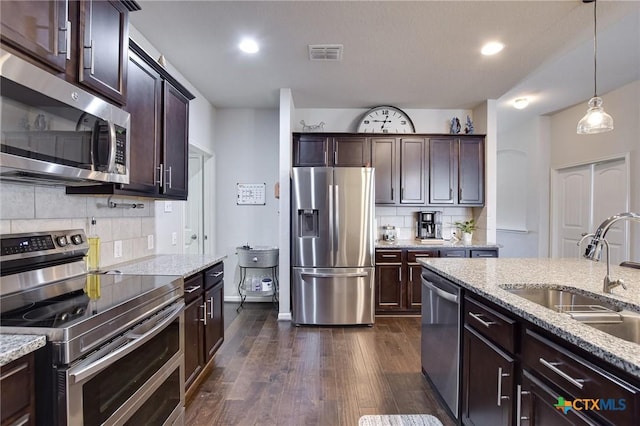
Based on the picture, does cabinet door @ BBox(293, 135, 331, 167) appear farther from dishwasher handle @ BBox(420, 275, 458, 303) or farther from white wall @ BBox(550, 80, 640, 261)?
white wall @ BBox(550, 80, 640, 261)

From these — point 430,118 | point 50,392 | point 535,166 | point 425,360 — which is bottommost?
point 425,360

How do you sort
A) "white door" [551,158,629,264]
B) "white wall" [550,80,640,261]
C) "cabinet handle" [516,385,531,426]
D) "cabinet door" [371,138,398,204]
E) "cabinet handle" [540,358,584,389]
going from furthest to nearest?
1. "cabinet door" [371,138,398,204]
2. "white door" [551,158,629,264]
3. "white wall" [550,80,640,261]
4. "cabinet handle" [516,385,531,426]
5. "cabinet handle" [540,358,584,389]

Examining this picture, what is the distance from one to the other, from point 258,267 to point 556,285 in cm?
323

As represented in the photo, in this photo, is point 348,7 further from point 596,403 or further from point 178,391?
point 178,391

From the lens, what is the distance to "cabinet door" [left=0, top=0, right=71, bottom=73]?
1111 mm

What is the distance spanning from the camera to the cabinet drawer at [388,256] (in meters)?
3.91

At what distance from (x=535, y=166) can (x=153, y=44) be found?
5896 millimetres

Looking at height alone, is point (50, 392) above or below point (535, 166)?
below

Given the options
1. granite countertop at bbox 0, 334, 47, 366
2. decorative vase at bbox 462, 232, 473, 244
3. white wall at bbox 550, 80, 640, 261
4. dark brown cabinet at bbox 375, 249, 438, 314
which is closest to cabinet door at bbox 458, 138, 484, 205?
decorative vase at bbox 462, 232, 473, 244

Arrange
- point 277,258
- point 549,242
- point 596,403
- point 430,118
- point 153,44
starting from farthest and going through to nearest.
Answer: point 549,242, point 430,118, point 277,258, point 153,44, point 596,403

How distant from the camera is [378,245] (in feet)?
12.8

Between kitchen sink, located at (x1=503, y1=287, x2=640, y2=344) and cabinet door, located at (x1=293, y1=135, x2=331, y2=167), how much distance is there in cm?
288

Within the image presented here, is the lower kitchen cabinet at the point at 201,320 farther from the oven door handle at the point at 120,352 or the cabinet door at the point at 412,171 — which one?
the cabinet door at the point at 412,171

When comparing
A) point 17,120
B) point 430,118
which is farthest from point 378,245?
point 17,120
